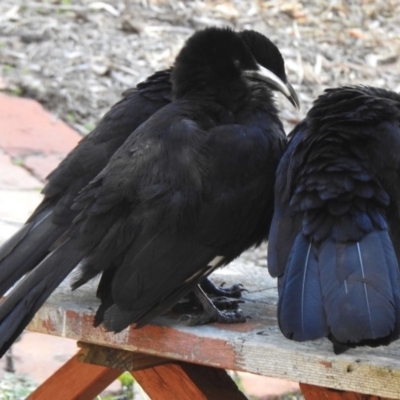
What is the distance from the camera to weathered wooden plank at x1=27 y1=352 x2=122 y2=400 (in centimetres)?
340

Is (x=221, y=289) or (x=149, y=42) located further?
(x=149, y=42)

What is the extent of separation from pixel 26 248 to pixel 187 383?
0.65 metres

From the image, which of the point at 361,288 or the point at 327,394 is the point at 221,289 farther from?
the point at 361,288

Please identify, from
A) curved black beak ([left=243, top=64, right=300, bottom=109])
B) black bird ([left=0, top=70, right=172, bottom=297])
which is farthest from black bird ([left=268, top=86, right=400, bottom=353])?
black bird ([left=0, top=70, right=172, bottom=297])

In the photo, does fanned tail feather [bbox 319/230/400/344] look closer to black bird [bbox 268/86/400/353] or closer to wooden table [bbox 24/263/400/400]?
black bird [bbox 268/86/400/353]

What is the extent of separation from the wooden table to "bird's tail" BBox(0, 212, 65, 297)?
0.41 feet

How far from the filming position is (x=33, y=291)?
295cm

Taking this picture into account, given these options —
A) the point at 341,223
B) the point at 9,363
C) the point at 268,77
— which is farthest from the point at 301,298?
the point at 9,363

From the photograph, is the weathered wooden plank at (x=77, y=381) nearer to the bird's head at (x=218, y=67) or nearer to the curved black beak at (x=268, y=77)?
the bird's head at (x=218, y=67)

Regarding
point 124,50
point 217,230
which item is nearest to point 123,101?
point 217,230

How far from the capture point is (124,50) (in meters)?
6.95

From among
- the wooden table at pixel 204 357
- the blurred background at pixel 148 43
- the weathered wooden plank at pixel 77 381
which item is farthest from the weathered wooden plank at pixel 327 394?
the blurred background at pixel 148 43

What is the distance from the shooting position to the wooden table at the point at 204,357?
100 inches

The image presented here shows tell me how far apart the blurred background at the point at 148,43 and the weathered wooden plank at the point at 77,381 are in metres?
2.77
